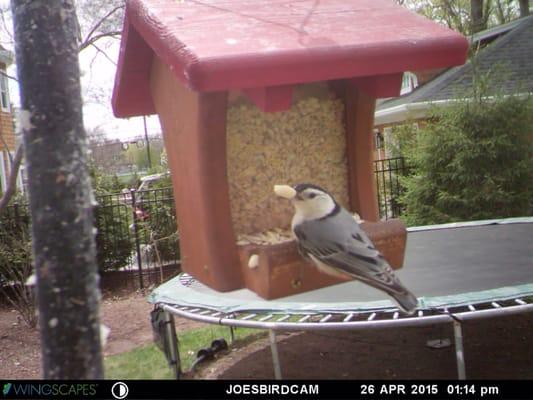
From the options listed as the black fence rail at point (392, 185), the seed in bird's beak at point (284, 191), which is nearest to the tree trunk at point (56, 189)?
the seed in bird's beak at point (284, 191)

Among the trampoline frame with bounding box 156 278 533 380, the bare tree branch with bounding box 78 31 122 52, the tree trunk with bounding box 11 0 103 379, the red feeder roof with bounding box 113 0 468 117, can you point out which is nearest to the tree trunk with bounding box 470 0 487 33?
the bare tree branch with bounding box 78 31 122 52

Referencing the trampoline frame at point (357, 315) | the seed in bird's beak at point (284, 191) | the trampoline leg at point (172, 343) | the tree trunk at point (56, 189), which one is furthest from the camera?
the trampoline leg at point (172, 343)

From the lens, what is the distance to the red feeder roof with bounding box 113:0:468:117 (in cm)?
125

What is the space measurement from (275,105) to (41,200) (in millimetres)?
565

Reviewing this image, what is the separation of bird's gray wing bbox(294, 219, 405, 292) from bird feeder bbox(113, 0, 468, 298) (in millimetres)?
104

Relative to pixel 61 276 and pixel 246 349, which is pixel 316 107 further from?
pixel 246 349

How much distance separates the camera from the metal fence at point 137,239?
650 cm

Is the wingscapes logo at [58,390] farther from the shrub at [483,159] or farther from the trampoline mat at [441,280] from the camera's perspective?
the shrub at [483,159]

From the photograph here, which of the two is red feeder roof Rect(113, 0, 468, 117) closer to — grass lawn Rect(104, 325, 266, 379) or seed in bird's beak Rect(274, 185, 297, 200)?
seed in bird's beak Rect(274, 185, 297, 200)

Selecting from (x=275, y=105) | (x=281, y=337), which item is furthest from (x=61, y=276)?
(x=281, y=337)

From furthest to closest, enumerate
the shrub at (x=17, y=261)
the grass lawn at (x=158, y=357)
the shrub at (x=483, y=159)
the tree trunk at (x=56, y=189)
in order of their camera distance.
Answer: the shrub at (x=483, y=159) < the shrub at (x=17, y=261) < the grass lawn at (x=158, y=357) < the tree trunk at (x=56, y=189)

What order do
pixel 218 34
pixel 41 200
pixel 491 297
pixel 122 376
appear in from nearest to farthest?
pixel 41 200
pixel 218 34
pixel 491 297
pixel 122 376

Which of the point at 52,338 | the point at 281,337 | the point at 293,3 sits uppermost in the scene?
the point at 293,3

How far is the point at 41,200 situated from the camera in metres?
1.07
